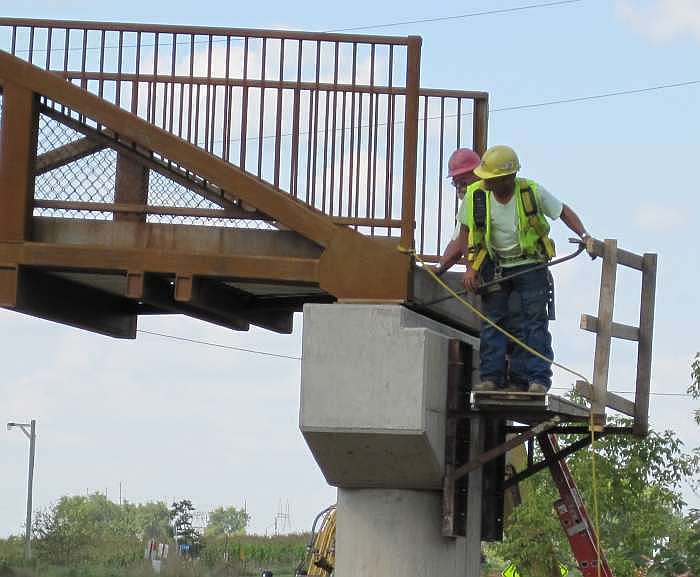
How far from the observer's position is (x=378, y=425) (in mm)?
11188

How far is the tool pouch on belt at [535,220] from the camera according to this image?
11.6m

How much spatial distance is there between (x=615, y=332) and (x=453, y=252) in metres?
1.26

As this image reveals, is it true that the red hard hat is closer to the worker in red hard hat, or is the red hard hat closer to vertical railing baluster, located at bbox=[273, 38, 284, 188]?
the worker in red hard hat

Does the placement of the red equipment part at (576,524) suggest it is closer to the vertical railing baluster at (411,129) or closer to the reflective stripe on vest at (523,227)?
the reflective stripe on vest at (523,227)

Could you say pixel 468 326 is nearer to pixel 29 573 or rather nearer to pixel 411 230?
pixel 411 230

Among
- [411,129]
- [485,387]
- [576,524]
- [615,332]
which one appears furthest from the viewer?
[576,524]

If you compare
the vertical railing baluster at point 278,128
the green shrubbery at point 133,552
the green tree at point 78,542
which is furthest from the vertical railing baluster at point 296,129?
the green tree at point 78,542

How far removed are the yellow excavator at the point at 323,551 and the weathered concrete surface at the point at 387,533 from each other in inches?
393

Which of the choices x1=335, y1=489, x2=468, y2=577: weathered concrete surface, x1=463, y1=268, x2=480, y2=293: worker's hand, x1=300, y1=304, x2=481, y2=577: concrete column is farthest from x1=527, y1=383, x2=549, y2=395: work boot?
x1=335, y1=489, x2=468, y2=577: weathered concrete surface

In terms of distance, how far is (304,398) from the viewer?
447 inches

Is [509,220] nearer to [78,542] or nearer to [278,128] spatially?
[278,128]

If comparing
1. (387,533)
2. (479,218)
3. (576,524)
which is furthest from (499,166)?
(576,524)

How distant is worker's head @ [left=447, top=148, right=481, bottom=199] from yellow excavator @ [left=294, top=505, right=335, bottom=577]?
10119mm

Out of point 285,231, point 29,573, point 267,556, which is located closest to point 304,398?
point 285,231
